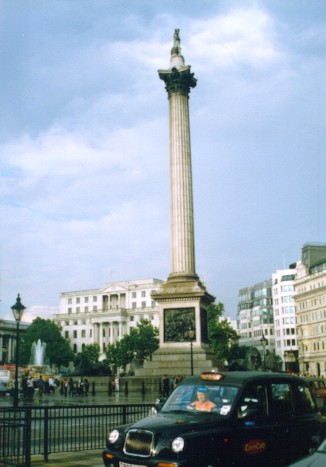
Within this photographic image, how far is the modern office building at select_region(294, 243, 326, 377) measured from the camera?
3839 inches

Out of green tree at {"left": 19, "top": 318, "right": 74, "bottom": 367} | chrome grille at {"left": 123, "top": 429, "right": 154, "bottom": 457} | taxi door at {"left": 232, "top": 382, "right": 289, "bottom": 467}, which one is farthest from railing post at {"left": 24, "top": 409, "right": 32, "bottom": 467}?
green tree at {"left": 19, "top": 318, "right": 74, "bottom": 367}

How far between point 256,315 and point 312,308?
37.4 meters

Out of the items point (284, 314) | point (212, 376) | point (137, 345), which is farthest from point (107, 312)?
point (212, 376)

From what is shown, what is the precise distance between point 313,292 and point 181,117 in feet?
209

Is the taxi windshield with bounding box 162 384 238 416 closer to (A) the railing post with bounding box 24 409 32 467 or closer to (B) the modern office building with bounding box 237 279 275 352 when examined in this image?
(A) the railing post with bounding box 24 409 32 467

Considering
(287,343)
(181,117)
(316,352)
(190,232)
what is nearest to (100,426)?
(190,232)

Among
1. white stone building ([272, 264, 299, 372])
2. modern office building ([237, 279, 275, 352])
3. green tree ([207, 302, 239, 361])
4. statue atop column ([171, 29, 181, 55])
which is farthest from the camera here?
modern office building ([237, 279, 275, 352])

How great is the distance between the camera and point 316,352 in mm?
98312

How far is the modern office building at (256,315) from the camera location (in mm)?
131750

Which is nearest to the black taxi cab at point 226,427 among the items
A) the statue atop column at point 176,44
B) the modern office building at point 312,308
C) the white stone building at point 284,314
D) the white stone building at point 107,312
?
the statue atop column at point 176,44

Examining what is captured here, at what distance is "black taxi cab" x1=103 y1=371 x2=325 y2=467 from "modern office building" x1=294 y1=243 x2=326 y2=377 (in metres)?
90.9

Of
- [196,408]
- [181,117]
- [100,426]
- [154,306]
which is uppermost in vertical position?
[181,117]

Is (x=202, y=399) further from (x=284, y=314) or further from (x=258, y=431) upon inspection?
(x=284, y=314)

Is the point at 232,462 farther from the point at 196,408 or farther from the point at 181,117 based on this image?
the point at 181,117
